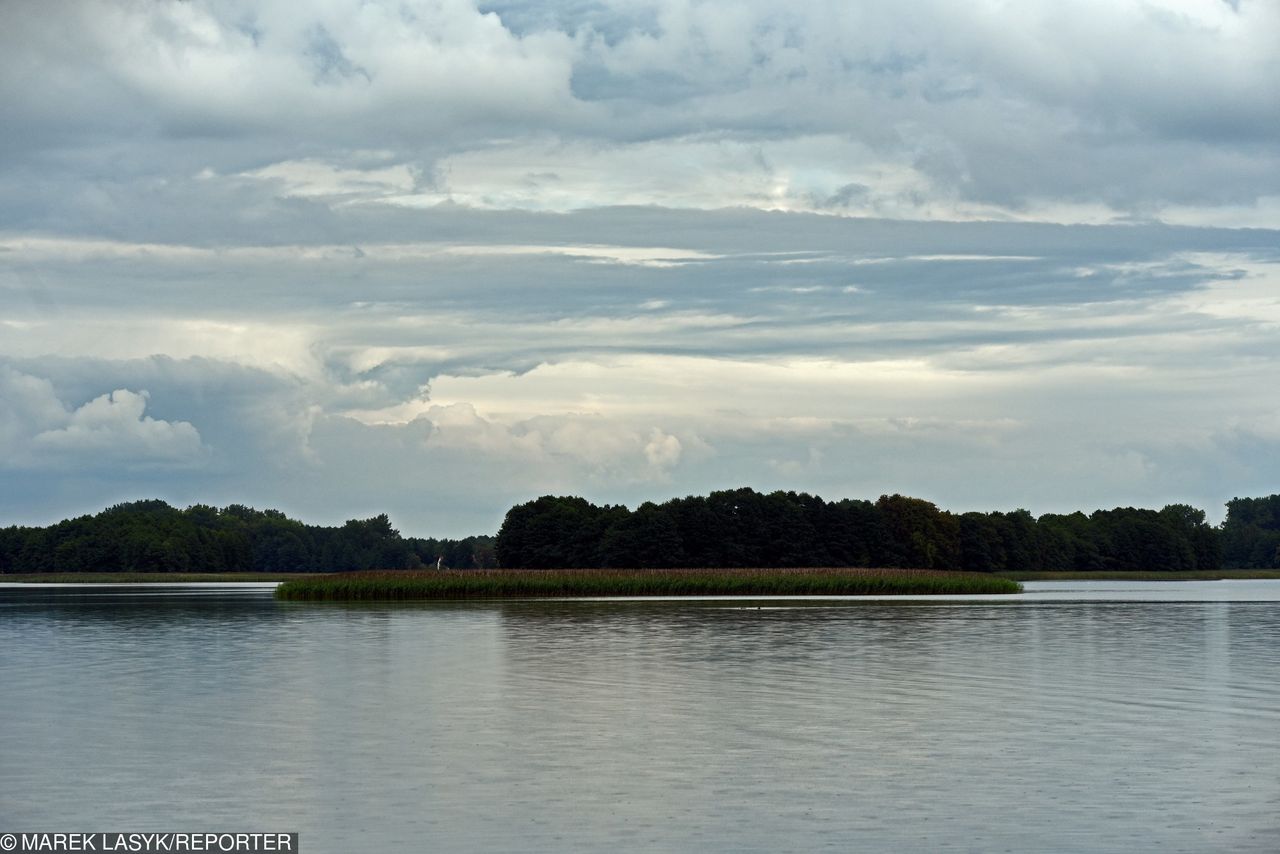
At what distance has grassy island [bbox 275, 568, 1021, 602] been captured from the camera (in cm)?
7906

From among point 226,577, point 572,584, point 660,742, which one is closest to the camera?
point 660,742

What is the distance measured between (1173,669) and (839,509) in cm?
10531

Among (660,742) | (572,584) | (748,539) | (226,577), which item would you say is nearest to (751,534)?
(748,539)

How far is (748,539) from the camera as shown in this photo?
128625 millimetres

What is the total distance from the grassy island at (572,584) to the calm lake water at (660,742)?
37.9m

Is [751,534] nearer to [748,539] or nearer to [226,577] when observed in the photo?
[748,539]

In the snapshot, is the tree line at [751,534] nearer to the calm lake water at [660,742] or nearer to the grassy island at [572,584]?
the grassy island at [572,584]

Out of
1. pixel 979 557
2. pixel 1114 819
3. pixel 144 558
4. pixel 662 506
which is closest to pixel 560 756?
pixel 1114 819

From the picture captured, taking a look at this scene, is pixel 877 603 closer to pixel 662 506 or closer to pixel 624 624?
pixel 624 624

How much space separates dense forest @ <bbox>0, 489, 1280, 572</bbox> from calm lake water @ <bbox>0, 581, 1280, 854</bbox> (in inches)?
3343

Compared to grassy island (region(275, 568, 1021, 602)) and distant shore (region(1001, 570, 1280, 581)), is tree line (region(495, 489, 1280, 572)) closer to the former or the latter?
distant shore (region(1001, 570, 1280, 581))

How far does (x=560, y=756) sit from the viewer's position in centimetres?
1881

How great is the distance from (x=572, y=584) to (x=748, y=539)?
4976 centimetres

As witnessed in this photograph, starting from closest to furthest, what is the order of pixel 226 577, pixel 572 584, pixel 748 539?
pixel 572 584 → pixel 748 539 → pixel 226 577
